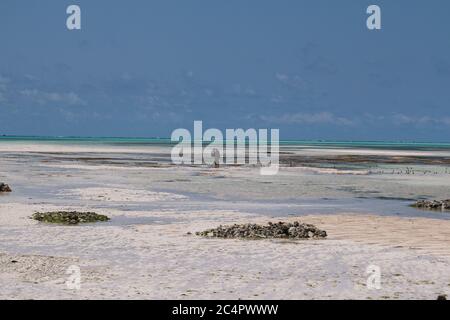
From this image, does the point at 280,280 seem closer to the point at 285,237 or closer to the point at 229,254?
the point at 229,254

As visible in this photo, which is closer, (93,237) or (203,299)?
(203,299)

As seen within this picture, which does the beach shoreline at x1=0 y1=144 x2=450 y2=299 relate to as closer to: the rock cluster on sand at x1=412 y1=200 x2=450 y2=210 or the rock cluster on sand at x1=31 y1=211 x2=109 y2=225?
the rock cluster on sand at x1=31 y1=211 x2=109 y2=225

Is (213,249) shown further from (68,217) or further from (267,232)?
(68,217)

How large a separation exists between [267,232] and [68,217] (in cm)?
813

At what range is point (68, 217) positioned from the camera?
2288cm

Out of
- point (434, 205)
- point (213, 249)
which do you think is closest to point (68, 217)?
point (213, 249)

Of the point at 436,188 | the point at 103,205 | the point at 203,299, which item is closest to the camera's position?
the point at 203,299

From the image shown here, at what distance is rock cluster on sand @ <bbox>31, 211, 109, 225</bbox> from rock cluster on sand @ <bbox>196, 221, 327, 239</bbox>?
5.25m

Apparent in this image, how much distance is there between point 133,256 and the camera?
16.8 meters

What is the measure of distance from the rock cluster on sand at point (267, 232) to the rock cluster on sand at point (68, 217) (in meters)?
5.25

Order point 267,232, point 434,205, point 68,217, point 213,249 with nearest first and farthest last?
point 213,249
point 267,232
point 68,217
point 434,205

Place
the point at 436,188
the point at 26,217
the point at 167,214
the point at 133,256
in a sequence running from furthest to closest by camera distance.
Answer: the point at 436,188 → the point at 167,214 → the point at 26,217 → the point at 133,256
